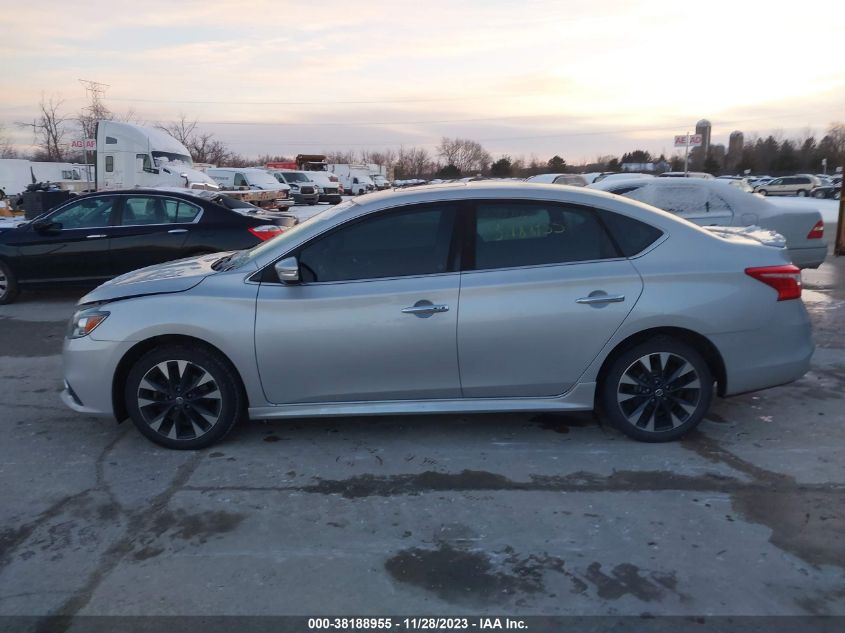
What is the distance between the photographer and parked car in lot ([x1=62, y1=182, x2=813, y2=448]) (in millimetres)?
4258

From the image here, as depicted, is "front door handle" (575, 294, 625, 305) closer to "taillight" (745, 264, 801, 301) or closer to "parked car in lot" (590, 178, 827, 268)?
"taillight" (745, 264, 801, 301)

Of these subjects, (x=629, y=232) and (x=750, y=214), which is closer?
(x=629, y=232)

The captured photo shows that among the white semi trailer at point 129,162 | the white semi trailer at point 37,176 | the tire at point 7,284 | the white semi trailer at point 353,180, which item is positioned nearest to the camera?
the tire at point 7,284

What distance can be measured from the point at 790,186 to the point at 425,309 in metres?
50.5

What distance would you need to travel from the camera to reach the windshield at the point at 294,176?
4159 cm

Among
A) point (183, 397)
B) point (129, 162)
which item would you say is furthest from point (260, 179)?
point (183, 397)

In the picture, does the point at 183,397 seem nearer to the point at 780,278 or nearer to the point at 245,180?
the point at 780,278

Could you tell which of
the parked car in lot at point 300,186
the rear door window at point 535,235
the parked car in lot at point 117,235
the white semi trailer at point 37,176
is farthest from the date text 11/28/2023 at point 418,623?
the parked car in lot at point 300,186

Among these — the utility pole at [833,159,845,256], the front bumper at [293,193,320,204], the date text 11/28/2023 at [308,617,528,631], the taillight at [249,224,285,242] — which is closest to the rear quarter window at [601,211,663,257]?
the date text 11/28/2023 at [308,617,528,631]

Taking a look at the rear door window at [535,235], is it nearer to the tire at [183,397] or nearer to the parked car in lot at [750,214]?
the tire at [183,397]

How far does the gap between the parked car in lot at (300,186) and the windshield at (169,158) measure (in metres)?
14.0

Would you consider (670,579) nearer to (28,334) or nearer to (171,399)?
(171,399)

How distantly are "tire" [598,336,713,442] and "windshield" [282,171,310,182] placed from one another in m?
38.9

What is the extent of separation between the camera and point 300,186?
1597 inches
